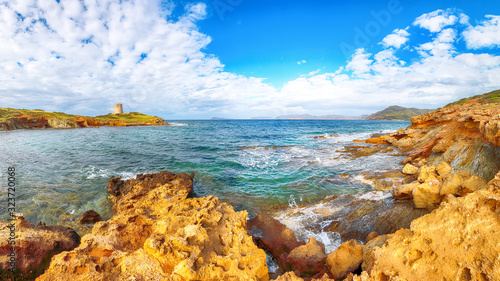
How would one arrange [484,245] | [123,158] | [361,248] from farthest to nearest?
[123,158] < [361,248] < [484,245]

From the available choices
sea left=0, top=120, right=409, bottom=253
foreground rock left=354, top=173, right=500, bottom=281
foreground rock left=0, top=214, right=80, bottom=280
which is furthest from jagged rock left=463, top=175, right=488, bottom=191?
foreground rock left=0, top=214, right=80, bottom=280

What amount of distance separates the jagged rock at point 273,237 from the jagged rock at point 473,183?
522cm

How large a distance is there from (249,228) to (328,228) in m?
3.00

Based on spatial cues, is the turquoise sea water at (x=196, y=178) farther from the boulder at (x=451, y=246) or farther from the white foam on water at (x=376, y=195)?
the boulder at (x=451, y=246)

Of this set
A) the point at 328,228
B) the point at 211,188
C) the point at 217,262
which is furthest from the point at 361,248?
the point at 211,188

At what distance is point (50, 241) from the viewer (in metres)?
5.05

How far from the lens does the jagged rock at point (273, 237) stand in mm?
6031

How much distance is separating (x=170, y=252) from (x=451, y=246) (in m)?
4.82

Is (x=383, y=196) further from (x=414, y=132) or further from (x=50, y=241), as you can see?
(x=414, y=132)

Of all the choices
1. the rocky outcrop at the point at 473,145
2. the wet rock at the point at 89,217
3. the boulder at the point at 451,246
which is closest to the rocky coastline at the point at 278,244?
the boulder at the point at 451,246

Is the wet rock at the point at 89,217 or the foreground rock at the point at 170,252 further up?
the foreground rock at the point at 170,252

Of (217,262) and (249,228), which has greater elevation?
(217,262)

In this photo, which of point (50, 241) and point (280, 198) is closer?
point (50, 241)

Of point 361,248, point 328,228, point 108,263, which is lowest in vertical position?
point 328,228
